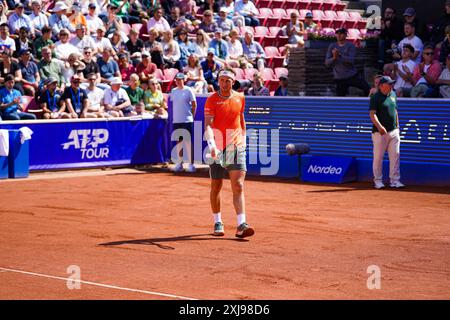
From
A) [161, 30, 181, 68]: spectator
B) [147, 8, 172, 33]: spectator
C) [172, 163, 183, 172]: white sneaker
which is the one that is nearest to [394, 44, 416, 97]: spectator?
[172, 163, 183, 172]: white sneaker

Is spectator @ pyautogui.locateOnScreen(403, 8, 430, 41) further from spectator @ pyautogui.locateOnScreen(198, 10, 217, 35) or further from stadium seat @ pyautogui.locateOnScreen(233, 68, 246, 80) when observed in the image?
spectator @ pyautogui.locateOnScreen(198, 10, 217, 35)

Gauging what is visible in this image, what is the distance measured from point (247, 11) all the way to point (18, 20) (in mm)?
8771

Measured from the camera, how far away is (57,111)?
21.3 m

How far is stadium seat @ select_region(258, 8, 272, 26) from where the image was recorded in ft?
98.5

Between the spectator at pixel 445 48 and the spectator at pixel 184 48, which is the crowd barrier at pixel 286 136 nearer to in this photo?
the spectator at pixel 184 48

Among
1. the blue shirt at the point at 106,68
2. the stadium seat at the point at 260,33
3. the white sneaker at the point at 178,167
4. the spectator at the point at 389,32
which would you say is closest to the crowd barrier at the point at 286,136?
the white sneaker at the point at 178,167

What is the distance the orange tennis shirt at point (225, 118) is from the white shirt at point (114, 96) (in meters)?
10.2

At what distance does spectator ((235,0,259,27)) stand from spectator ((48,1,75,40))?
22.7 feet

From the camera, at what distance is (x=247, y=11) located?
29.5 m

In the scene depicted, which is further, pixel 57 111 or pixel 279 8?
pixel 279 8

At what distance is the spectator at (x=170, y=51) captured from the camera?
2530 cm
